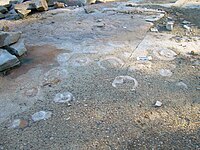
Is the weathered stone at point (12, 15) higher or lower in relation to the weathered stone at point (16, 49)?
lower

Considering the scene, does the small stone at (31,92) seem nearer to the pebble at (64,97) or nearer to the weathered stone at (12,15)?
the pebble at (64,97)

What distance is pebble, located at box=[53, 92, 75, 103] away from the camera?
2943mm

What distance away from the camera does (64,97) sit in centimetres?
300

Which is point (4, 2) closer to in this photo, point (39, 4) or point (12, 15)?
point (12, 15)

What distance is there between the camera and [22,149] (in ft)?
7.58

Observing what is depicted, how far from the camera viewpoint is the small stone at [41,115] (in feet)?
8.79

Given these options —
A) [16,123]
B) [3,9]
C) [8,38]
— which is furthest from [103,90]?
[3,9]

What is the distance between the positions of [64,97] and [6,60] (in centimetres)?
107

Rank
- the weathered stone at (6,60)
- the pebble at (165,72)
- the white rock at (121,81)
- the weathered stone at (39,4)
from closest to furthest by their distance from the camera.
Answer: the white rock at (121,81) < the pebble at (165,72) < the weathered stone at (6,60) < the weathered stone at (39,4)

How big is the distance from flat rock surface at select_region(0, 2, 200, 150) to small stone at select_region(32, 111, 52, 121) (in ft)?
0.06

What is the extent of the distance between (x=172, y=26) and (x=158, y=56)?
50.9 inches

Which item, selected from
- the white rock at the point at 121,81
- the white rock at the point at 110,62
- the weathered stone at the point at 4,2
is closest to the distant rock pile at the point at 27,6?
the weathered stone at the point at 4,2

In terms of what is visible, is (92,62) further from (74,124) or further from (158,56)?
(74,124)

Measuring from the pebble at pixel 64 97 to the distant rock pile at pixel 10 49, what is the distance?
955 mm
